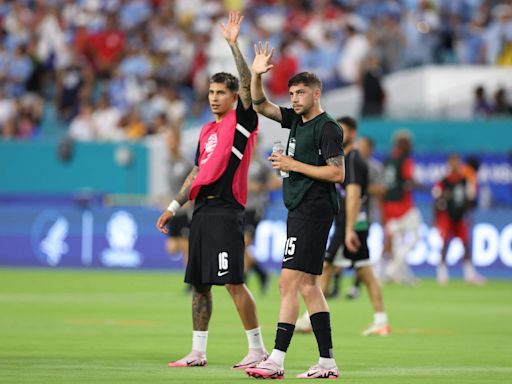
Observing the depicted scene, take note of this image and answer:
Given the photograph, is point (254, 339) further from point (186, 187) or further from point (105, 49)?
point (105, 49)

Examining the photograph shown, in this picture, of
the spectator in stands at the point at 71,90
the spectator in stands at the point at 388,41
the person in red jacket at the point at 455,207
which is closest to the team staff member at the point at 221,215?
the person in red jacket at the point at 455,207

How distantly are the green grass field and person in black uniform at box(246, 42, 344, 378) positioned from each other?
0.46 m

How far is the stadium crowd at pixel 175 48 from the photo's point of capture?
3234 cm

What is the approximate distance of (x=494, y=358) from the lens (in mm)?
12773

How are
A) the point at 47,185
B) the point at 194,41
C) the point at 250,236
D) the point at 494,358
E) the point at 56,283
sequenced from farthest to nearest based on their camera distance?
the point at 194,41
the point at 47,185
the point at 56,283
the point at 250,236
the point at 494,358

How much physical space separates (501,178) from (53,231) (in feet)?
32.7

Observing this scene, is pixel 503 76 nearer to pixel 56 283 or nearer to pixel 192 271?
pixel 56 283

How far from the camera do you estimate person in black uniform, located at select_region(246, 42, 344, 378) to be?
10.8m

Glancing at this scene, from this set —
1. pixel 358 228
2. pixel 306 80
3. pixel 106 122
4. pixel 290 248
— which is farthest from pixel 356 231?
pixel 106 122

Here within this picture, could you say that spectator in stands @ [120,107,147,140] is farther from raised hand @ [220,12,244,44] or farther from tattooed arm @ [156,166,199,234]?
raised hand @ [220,12,244,44]

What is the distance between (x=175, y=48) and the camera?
3428 centimetres

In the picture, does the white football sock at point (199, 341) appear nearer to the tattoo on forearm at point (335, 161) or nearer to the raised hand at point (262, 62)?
the tattoo on forearm at point (335, 161)

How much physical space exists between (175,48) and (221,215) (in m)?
22.8

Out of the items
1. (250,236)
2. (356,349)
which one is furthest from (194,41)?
(356,349)
